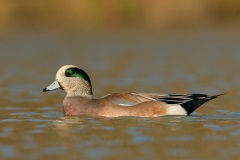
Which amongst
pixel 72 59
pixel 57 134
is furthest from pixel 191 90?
pixel 72 59

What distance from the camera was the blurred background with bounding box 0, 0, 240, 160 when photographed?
901cm

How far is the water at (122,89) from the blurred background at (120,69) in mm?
14

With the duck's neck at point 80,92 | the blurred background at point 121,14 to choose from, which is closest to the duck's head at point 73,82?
the duck's neck at point 80,92

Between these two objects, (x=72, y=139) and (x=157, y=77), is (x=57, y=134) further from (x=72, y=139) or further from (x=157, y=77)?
(x=157, y=77)

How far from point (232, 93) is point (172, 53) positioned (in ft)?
28.9

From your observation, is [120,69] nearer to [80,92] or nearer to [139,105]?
[80,92]

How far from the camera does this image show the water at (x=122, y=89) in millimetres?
8789

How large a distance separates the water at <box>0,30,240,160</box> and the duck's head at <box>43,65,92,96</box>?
38 centimetres

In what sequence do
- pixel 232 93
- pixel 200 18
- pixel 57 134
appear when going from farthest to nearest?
pixel 200 18, pixel 232 93, pixel 57 134

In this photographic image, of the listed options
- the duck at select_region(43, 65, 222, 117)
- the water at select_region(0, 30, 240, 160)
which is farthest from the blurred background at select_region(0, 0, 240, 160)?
the duck at select_region(43, 65, 222, 117)

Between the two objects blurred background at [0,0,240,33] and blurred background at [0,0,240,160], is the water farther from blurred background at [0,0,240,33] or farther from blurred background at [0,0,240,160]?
blurred background at [0,0,240,33]

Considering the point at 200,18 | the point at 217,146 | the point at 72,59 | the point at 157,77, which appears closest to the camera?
the point at 217,146

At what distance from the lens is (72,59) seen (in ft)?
72.5

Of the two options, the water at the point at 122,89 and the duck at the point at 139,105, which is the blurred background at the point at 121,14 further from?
the duck at the point at 139,105
